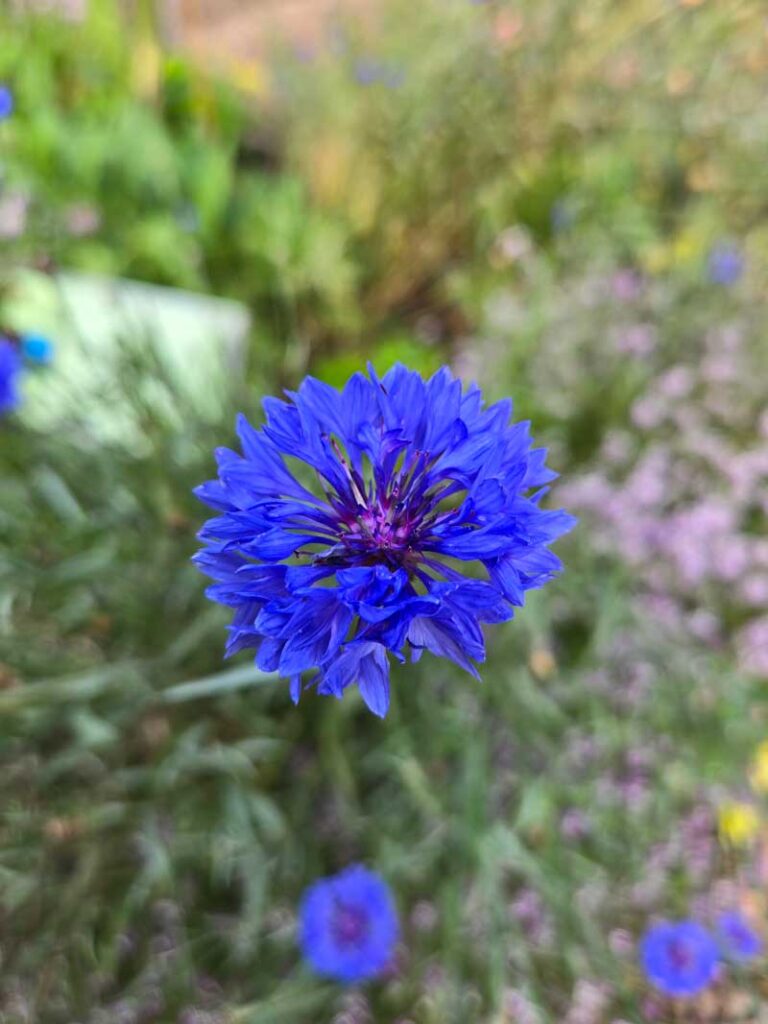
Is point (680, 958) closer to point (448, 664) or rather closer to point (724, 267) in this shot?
point (448, 664)

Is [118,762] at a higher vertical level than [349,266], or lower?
lower

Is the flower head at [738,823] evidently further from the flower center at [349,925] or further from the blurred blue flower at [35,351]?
the blurred blue flower at [35,351]

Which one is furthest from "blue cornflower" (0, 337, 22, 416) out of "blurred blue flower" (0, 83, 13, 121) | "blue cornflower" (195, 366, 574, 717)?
"blue cornflower" (195, 366, 574, 717)

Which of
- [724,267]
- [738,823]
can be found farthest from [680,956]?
[724,267]

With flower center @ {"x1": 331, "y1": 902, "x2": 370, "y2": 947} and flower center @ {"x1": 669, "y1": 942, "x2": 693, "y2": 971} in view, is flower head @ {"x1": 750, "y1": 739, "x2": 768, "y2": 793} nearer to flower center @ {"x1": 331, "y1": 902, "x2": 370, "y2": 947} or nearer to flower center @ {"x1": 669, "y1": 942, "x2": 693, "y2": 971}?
flower center @ {"x1": 669, "y1": 942, "x2": 693, "y2": 971}

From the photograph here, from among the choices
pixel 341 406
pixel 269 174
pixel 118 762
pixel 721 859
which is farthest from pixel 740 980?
pixel 269 174

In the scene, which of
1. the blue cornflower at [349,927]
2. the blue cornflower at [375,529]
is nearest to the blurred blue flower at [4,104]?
the blue cornflower at [375,529]

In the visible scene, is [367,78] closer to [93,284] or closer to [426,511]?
[93,284]
